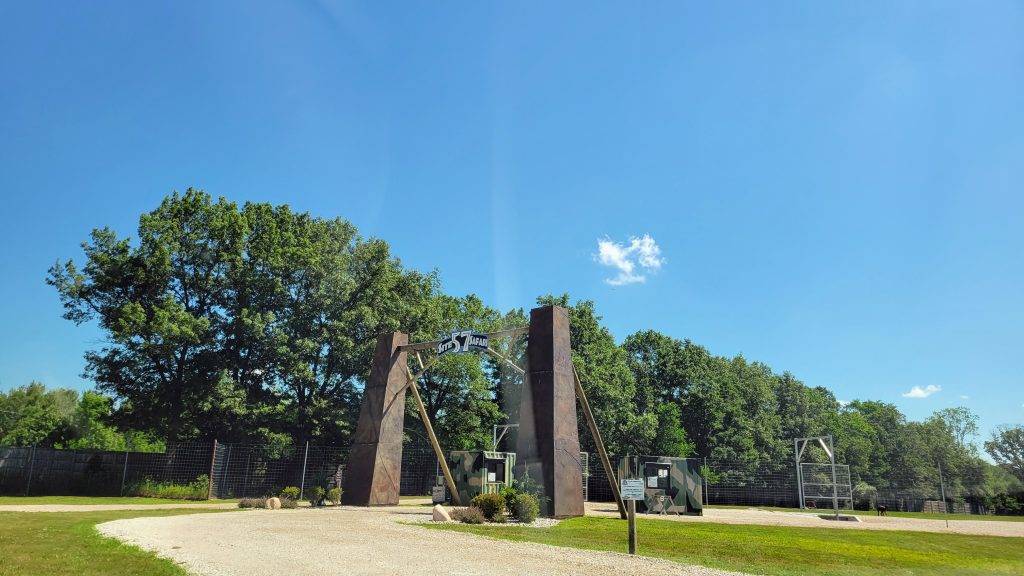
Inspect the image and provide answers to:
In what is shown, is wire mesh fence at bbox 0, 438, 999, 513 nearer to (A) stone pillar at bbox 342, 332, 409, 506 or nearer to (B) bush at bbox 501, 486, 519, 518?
(A) stone pillar at bbox 342, 332, 409, 506

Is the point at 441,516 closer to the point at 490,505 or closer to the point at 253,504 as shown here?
the point at 490,505

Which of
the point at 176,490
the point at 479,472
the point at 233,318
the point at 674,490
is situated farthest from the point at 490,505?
the point at 233,318

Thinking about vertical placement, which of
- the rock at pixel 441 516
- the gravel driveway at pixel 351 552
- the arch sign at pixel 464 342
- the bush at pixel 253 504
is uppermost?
the arch sign at pixel 464 342

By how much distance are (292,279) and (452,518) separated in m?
22.2

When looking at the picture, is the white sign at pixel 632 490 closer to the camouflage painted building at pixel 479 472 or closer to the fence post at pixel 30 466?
the camouflage painted building at pixel 479 472

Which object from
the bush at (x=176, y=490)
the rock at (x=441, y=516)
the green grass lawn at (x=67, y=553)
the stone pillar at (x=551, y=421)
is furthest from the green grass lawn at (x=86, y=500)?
the stone pillar at (x=551, y=421)

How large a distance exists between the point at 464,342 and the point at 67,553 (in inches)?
547

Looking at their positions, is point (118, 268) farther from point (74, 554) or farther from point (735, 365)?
point (735, 365)

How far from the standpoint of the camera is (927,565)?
36.3 ft

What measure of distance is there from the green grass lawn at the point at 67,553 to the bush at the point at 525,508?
30.9ft

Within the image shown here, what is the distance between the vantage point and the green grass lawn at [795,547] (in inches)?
417

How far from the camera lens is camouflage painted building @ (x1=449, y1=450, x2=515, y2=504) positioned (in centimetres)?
2239

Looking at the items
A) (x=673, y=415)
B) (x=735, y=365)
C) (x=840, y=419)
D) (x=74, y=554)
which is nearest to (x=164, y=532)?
(x=74, y=554)

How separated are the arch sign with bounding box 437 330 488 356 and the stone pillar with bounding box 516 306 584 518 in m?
2.28
